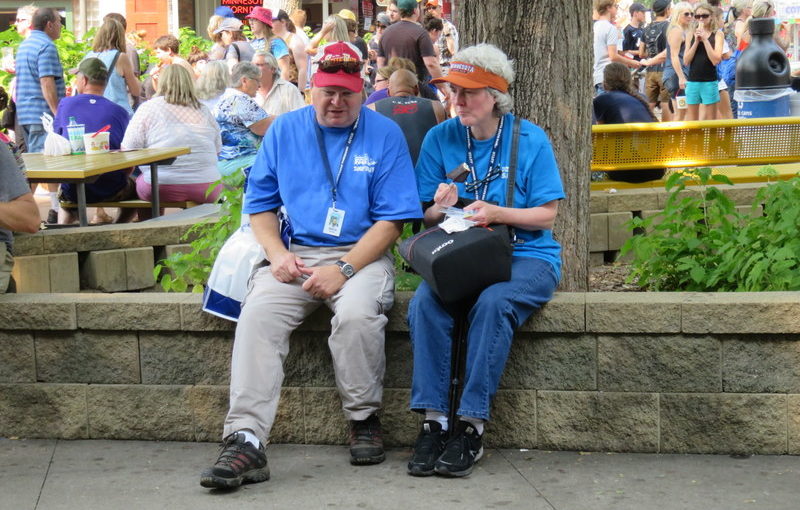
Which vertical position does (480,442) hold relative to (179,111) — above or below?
below

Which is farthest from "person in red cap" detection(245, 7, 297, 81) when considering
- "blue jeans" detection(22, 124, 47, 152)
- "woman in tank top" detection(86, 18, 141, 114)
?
"blue jeans" detection(22, 124, 47, 152)

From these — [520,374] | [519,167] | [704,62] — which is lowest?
[520,374]

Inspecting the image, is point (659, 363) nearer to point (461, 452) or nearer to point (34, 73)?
point (461, 452)

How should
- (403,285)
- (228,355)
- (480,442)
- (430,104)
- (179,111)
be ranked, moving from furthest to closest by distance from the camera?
(179,111) < (430,104) < (403,285) < (228,355) < (480,442)

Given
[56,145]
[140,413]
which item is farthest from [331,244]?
[56,145]

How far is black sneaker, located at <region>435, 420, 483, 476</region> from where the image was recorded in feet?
15.0

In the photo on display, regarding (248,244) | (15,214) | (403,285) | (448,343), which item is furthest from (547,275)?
(15,214)

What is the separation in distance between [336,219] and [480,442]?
1.08 m

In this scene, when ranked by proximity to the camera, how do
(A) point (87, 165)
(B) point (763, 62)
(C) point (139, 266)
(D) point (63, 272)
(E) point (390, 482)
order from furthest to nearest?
(B) point (763, 62), (A) point (87, 165), (C) point (139, 266), (D) point (63, 272), (E) point (390, 482)

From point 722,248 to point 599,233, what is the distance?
8.99 feet

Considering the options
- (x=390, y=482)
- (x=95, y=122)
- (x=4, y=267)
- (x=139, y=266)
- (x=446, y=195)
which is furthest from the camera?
(x=95, y=122)

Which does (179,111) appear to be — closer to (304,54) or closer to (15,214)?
(15,214)

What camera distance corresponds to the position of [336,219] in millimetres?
4977

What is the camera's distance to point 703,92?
13.8 meters
